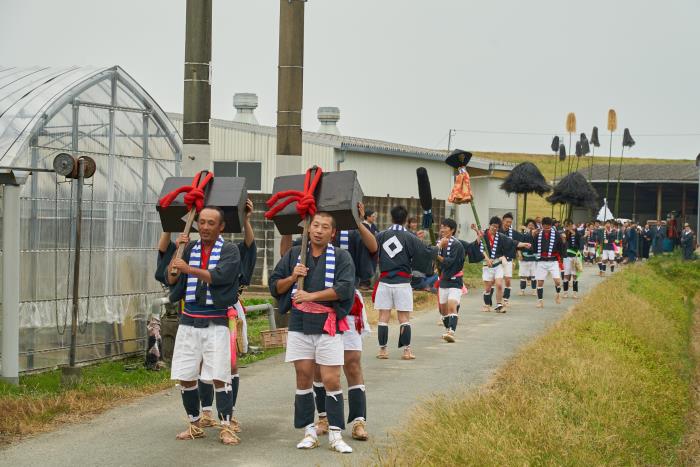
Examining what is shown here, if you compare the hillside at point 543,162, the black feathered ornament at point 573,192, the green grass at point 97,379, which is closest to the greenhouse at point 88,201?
the green grass at point 97,379

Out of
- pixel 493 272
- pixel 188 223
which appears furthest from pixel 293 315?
pixel 493 272

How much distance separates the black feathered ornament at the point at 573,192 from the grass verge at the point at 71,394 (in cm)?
2843

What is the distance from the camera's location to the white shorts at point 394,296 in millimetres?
14188

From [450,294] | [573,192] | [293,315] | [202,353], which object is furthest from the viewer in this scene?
[573,192]

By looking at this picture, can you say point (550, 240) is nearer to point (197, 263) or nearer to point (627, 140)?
point (197, 263)

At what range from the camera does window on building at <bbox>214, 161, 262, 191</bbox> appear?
94.7 ft

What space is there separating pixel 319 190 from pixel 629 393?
368 centimetres

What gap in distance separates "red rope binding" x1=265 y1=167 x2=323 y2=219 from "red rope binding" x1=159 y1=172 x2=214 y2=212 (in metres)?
0.56

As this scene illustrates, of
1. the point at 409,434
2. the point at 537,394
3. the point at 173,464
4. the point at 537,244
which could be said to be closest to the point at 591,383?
the point at 537,394

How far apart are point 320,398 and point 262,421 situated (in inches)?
37.6

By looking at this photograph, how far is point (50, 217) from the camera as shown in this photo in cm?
1266

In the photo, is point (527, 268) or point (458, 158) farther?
point (527, 268)

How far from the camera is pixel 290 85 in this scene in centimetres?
1548

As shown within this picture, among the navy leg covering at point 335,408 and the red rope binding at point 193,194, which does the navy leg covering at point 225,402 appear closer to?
the navy leg covering at point 335,408
